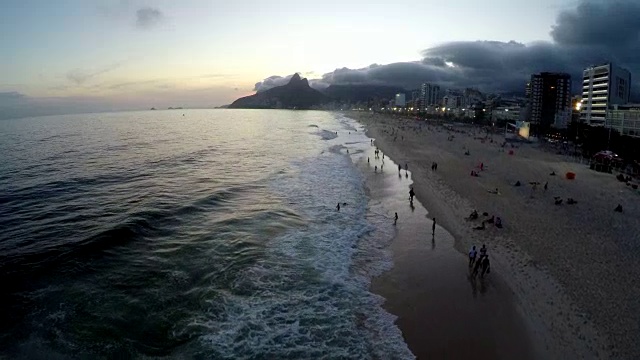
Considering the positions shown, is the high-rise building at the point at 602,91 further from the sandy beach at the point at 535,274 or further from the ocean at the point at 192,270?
the ocean at the point at 192,270

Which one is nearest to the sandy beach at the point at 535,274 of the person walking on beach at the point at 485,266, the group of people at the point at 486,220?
the person walking on beach at the point at 485,266

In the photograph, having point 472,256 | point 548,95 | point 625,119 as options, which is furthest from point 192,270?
point 548,95

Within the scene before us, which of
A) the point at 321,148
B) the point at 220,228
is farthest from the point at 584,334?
the point at 321,148

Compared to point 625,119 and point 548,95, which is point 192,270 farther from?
point 548,95

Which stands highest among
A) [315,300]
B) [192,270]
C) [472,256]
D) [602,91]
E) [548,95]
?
[548,95]

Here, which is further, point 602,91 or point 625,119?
point 602,91

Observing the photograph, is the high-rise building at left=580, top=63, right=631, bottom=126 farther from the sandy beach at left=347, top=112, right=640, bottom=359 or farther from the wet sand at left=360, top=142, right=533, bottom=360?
the wet sand at left=360, top=142, right=533, bottom=360

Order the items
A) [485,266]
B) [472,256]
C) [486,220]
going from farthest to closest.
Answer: [486,220], [472,256], [485,266]
